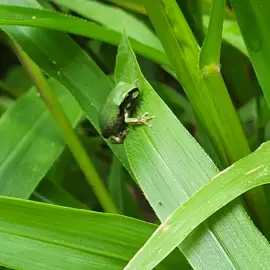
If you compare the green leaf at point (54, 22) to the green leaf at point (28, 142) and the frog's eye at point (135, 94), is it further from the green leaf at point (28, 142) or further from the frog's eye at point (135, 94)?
the green leaf at point (28, 142)

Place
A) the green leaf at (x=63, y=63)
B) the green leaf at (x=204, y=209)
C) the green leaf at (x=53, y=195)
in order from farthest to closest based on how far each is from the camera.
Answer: the green leaf at (x=53, y=195) < the green leaf at (x=63, y=63) < the green leaf at (x=204, y=209)

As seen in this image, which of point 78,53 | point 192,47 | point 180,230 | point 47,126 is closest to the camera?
point 180,230

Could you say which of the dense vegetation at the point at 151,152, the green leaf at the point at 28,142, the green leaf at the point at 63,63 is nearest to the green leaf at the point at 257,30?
the dense vegetation at the point at 151,152

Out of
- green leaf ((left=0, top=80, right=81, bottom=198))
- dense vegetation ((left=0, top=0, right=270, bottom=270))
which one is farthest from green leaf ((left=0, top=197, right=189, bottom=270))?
green leaf ((left=0, top=80, right=81, bottom=198))

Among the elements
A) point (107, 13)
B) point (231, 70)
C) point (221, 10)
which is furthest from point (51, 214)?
point (231, 70)

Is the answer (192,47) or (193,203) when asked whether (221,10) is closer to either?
(192,47)

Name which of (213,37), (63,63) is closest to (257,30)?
(213,37)
